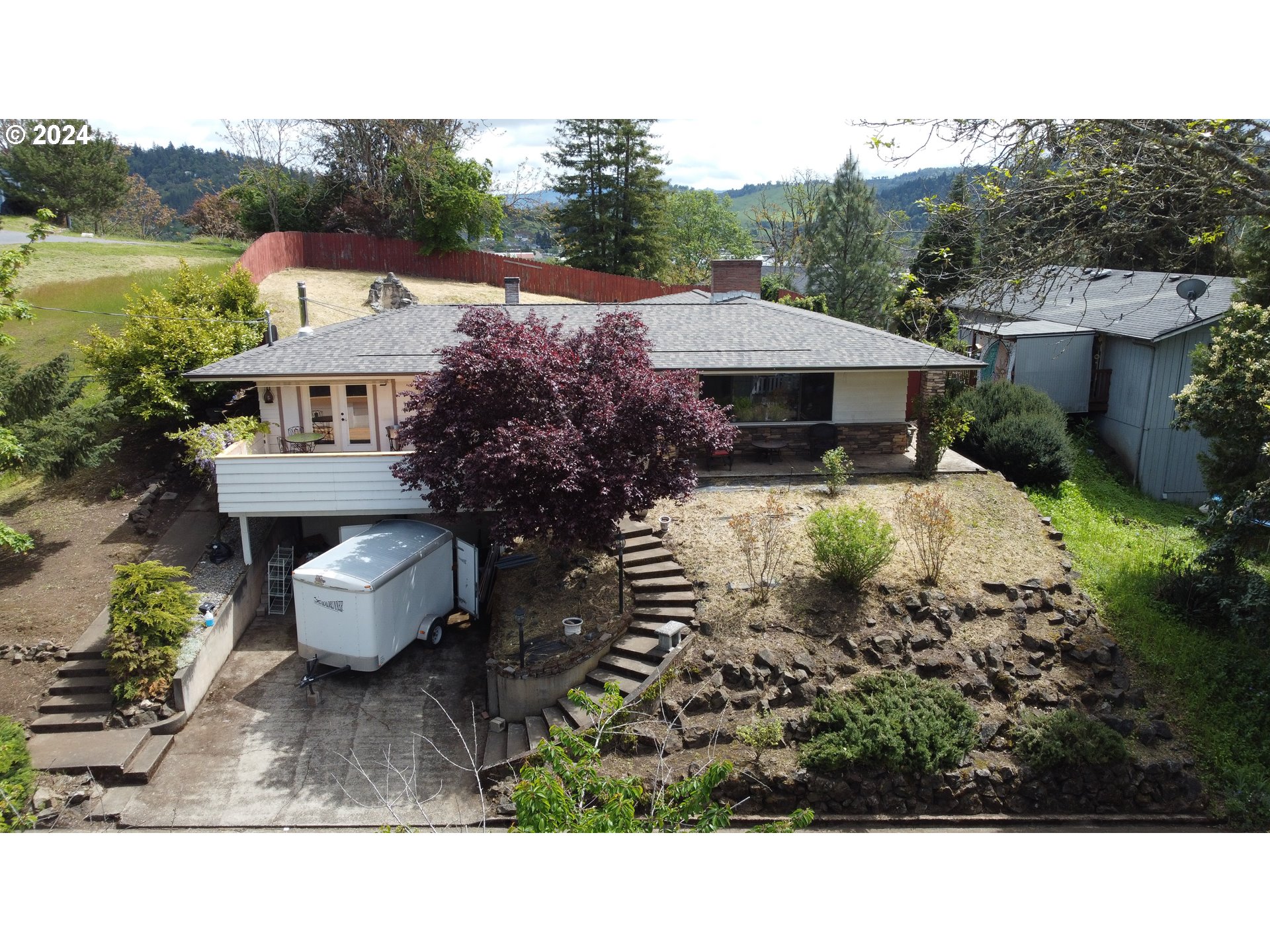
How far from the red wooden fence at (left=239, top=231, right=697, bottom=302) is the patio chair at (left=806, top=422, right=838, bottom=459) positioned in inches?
736

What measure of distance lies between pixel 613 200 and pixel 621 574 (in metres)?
34.5

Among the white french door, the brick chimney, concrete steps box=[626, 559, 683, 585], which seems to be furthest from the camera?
the brick chimney

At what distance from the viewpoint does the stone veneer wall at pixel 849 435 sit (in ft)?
57.5

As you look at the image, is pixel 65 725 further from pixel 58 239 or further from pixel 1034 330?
pixel 58 239

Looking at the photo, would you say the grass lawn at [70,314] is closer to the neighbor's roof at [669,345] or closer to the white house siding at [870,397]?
the neighbor's roof at [669,345]

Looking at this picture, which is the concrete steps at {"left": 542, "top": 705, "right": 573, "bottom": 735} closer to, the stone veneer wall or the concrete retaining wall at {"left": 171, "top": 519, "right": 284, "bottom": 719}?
the concrete retaining wall at {"left": 171, "top": 519, "right": 284, "bottom": 719}

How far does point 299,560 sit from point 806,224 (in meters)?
37.7

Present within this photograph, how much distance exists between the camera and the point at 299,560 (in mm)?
15672

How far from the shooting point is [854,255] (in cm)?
3575

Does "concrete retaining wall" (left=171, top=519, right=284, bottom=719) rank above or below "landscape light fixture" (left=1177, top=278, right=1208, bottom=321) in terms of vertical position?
below

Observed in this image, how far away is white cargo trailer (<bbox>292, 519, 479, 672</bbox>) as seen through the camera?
12531 millimetres

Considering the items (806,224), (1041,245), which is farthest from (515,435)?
(806,224)

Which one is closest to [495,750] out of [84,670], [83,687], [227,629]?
[227,629]

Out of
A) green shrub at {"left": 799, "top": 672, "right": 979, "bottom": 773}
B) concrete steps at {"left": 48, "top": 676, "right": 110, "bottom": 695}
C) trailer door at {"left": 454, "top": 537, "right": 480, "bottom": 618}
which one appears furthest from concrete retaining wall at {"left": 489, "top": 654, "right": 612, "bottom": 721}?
concrete steps at {"left": 48, "top": 676, "right": 110, "bottom": 695}
